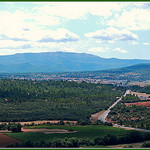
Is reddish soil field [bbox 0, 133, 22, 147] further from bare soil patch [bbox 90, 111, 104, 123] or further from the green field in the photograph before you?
bare soil patch [bbox 90, 111, 104, 123]

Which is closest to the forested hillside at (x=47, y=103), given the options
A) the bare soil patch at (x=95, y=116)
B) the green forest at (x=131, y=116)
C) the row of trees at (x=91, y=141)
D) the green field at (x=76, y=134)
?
the bare soil patch at (x=95, y=116)

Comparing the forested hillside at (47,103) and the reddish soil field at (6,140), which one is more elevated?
the forested hillside at (47,103)

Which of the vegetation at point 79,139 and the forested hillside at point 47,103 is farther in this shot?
the forested hillside at point 47,103

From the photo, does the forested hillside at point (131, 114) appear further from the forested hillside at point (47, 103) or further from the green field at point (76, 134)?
the green field at point (76, 134)

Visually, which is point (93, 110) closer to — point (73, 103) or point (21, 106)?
point (73, 103)

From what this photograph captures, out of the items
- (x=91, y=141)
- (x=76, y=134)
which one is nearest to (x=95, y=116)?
(x=76, y=134)

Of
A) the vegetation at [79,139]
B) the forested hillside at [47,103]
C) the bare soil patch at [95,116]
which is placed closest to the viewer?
the vegetation at [79,139]

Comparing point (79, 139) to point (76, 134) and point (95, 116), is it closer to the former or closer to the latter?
point (76, 134)

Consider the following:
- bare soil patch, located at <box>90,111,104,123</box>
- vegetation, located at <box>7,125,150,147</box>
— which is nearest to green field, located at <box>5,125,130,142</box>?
vegetation, located at <box>7,125,150,147</box>

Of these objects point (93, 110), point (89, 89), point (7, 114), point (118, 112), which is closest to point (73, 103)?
point (93, 110)
